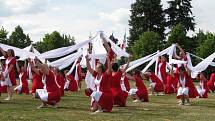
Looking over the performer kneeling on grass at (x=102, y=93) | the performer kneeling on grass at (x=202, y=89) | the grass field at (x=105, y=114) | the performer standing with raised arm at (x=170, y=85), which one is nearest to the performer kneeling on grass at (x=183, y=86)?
the grass field at (x=105, y=114)

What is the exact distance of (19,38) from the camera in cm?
6700

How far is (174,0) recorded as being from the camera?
73250 millimetres

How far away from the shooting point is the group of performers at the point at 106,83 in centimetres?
1382

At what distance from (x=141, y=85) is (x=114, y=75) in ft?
8.72

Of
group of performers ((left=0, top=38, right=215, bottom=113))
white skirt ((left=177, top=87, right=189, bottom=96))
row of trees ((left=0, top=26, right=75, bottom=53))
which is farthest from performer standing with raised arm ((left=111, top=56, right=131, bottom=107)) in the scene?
row of trees ((left=0, top=26, right=75, bottom=53))

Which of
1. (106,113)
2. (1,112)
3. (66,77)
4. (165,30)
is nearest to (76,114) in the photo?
(106,113)

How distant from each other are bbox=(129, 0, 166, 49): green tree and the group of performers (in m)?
45.0

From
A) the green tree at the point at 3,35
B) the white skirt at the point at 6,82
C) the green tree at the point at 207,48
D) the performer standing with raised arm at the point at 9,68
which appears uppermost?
the green tree at the point at 3,35

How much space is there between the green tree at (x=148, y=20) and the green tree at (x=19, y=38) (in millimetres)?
15499

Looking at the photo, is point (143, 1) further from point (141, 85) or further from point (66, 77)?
point (141, 85)

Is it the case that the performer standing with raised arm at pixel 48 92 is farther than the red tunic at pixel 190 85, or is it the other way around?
the red tunic at pixel 190 85

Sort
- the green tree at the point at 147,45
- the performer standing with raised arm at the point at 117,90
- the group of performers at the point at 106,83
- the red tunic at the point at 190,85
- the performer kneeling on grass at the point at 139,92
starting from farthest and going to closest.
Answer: the green tree at the point at 147,45, the performer kneeling on grass at the point at 139,92, the red tunic at the point at 190,85, the performer standing with raised arm at the point at 117,90, the group of performers at the point at 106,83

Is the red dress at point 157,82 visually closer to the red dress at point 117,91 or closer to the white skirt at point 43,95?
the red dress at point 117,91

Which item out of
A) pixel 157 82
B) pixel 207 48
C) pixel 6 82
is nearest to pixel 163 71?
pixel 157 82
